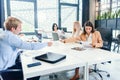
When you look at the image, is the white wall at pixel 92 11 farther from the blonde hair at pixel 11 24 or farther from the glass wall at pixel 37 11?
the blonde hair at pixel 11 24

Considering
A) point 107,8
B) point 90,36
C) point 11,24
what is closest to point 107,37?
point 90,36

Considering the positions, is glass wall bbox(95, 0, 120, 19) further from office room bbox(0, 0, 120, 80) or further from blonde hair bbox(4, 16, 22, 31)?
blonde hair bbox(4, 16, 22, 31)

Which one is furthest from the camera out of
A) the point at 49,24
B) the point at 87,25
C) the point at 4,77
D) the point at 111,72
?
the point at 49,24

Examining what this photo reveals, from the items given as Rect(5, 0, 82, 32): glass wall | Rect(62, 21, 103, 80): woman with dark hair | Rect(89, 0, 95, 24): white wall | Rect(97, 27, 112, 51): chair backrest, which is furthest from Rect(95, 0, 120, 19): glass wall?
Rect(62, 21, 103, 80): woman with dark hair

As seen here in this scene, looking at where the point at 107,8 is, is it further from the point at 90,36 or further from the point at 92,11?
the point at 90,36

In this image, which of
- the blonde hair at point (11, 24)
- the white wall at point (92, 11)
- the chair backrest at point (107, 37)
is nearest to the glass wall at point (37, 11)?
the white wall at point (92, 11)

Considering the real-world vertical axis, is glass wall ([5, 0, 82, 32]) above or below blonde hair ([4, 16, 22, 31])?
above

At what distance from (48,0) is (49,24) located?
115cm

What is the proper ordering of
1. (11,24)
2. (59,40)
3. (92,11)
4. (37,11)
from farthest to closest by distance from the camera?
(92,11) < (37,11) < (59,40) < (11,24)

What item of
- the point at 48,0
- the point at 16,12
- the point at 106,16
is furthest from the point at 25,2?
the point at 106,16

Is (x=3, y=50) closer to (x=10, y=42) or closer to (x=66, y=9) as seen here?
(x=10, y=42)

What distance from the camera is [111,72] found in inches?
113

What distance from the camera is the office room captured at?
1.44m

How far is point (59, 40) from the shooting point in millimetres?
3068
